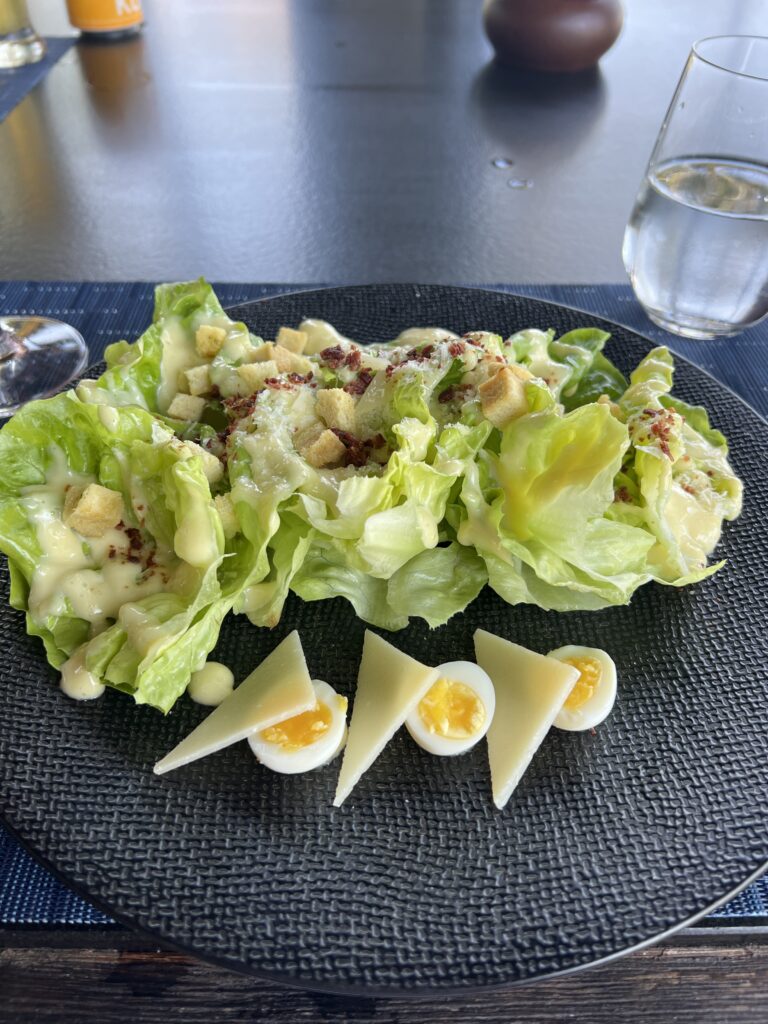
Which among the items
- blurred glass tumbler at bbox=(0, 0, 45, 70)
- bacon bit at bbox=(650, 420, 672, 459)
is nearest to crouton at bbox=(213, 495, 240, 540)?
bacon bit at bbox=(650, 420, 672, 459)

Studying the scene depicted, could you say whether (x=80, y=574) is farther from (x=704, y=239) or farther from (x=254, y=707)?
(x=704, y=239)

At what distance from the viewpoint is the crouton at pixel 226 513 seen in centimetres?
151

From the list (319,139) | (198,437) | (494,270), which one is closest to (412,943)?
(198,437)

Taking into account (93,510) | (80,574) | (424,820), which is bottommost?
(424,820)

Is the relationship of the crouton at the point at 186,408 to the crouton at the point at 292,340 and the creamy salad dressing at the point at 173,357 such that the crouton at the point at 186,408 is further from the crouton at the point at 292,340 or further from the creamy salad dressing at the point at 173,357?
the crouton at the point at 292,340

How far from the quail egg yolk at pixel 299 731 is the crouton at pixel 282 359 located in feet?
2.56

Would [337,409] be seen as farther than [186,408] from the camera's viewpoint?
No

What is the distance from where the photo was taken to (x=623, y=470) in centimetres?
169

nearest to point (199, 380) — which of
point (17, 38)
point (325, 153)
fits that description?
point (325, 153)

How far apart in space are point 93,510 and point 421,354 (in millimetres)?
757

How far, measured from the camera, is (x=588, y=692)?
1415mm

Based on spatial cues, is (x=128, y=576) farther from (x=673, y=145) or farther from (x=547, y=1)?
(x=547, y=1)

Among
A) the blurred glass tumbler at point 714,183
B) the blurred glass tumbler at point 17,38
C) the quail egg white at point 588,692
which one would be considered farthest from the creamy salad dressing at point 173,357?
the blurred glass tumbler at point 17,38

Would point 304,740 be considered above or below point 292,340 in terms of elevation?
below
